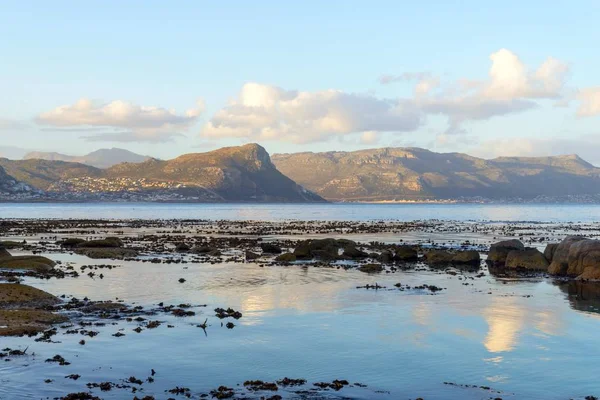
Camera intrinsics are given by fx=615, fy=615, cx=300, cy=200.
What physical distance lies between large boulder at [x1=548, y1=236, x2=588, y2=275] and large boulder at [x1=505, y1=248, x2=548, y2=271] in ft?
4.34

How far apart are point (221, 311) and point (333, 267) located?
75.3ft

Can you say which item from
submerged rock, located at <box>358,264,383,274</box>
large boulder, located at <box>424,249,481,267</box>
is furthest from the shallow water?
large boulder, located at <box>424,249,481,267</box>

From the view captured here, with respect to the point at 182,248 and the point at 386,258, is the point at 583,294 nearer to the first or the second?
the point at 386,258

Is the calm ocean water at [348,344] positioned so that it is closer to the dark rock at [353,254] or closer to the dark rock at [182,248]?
the dark rock at [353,254]

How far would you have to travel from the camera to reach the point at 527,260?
52875mm

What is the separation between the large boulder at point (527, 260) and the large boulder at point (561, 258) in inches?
52.1

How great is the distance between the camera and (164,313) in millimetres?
30844

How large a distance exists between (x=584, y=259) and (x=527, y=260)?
660 cm

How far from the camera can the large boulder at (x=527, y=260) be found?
5178 centimetres

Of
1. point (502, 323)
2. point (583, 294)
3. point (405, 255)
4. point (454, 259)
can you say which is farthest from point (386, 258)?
point (502, 323)

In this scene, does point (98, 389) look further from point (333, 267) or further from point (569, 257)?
point (569, 257)

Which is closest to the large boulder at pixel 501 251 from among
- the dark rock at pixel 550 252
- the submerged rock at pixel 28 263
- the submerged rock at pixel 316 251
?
the dark rock at pixel 550 252

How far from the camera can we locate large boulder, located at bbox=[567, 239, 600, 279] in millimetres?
44906

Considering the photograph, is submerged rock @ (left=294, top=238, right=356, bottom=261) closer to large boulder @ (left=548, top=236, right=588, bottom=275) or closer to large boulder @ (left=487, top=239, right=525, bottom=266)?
large boulder @ (left=487, top=239, right=525, bottom=266)
